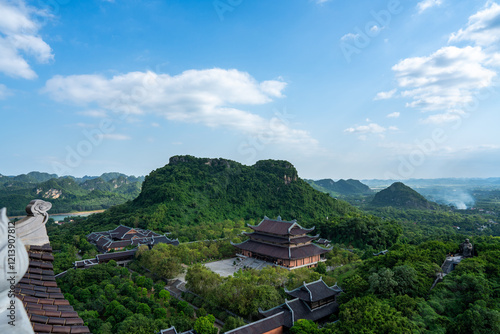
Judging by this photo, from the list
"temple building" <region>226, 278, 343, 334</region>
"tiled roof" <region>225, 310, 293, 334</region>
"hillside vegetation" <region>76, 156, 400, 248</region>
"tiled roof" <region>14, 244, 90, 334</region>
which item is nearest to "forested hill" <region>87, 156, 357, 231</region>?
"hillside vegetation" <region>76, 156, 400, 248</region>

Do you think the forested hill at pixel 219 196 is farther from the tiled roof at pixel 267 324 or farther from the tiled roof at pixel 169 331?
the tiled roof at pixel 267 324

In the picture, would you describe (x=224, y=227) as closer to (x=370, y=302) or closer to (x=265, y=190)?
(x=265, y=190)

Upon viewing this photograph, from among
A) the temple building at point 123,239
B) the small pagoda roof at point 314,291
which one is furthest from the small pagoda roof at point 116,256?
the small pagoda roof at point 314,291

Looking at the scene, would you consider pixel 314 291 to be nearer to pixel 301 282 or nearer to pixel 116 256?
pixel 301 282

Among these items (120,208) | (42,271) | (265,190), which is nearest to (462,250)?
(42,271)

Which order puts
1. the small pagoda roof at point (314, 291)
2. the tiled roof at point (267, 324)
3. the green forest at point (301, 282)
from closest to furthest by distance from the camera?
the green forest at point (301, 282)
the tiled roof at point (267, 324)
the small pagoda roof at point (314, 291)

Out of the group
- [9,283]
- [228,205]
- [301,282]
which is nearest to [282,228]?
[301,282]

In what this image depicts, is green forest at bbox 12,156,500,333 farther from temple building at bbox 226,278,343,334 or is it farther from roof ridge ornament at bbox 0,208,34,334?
roof ridge ornament at bbox 0,208,34,334
